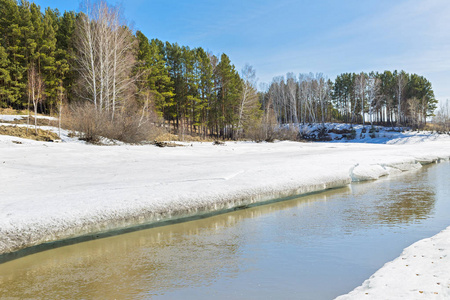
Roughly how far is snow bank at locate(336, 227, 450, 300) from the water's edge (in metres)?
4.24

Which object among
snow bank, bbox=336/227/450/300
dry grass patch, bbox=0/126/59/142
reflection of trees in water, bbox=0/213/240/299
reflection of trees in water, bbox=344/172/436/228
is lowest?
reflection of trees in water, bbox=0/213/240/299

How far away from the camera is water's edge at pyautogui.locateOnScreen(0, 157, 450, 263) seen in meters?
5.09

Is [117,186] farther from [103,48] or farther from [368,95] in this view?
[368,95]

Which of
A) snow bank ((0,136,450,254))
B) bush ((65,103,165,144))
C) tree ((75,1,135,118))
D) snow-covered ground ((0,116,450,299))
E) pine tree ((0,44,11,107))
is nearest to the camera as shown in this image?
snow-covered ground ((0,116,450,299))

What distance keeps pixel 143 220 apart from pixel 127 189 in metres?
1.22

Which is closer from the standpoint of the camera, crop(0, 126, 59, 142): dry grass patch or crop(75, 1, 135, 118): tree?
crop(0, 126, 59, 142): dry grass patch

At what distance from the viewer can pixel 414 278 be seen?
3.28 metres

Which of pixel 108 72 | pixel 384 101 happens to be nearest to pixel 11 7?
pixel 108 72

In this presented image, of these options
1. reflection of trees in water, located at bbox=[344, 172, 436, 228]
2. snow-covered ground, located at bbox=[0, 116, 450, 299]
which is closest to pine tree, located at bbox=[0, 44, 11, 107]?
snow-covered ground, located at bbox=[0, 116, 450, 299]

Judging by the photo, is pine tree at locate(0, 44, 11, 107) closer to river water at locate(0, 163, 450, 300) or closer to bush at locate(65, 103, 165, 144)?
bush at locate(65, 103, 165, 144)

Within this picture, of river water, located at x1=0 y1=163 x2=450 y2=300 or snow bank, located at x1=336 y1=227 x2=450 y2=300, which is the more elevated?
snow bank, located at x1=336 y1=227 x2=450 y2=300

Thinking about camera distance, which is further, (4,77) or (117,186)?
(4,77)

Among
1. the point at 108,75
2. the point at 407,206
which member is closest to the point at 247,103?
the point at 108,75

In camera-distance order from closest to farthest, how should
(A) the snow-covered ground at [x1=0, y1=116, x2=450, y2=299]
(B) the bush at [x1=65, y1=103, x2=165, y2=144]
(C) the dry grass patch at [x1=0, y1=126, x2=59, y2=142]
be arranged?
(A) the snow-covered ground at [x1=0, y1=116, x2=450, y2=299], (C) the dry grass patch at [x1=0, y1=126, x2=59, y2=142], (B) the bush at [x1=65, y1=103, x2=165, y2=144]
